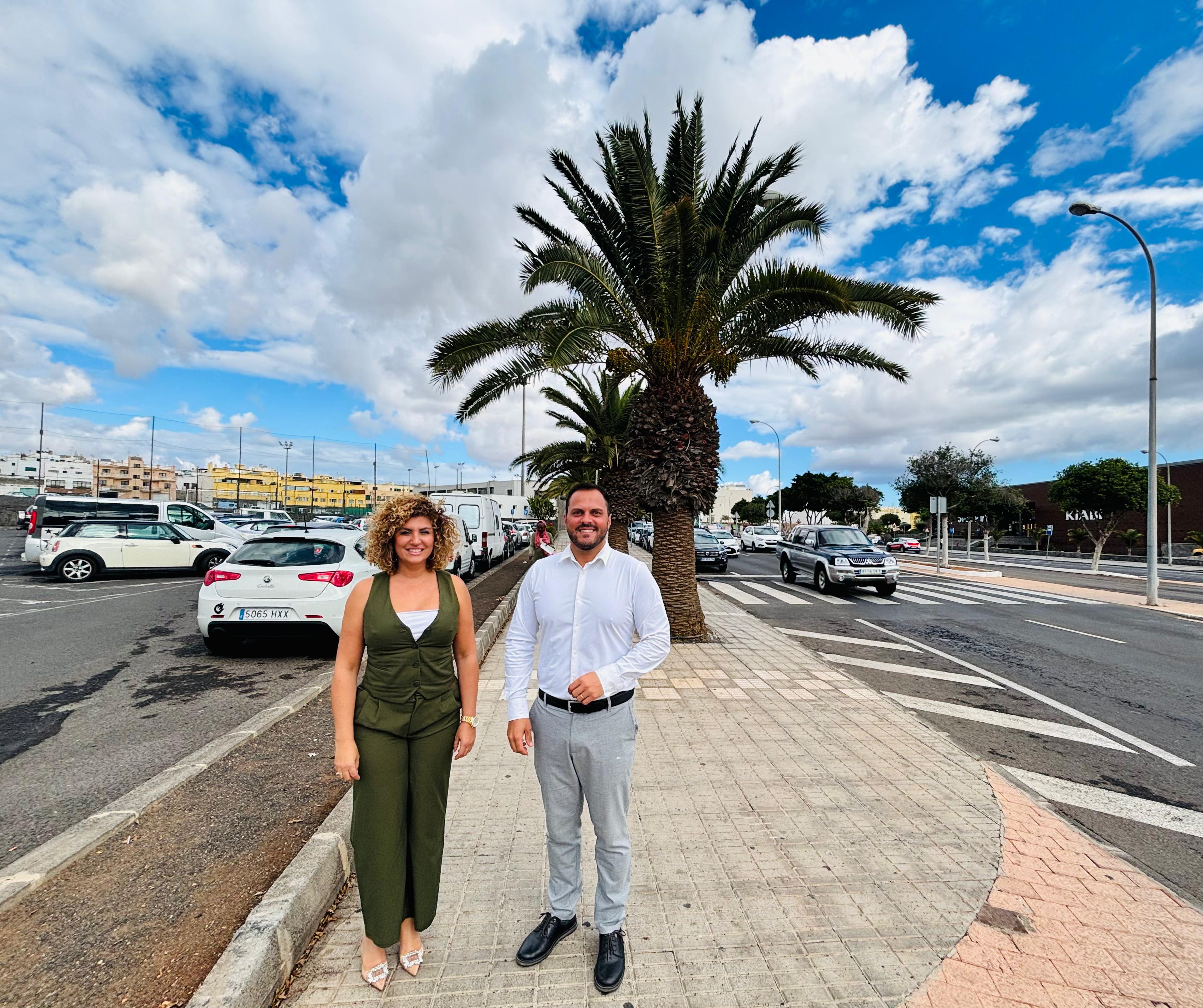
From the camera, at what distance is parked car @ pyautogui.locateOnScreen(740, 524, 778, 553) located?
122 feet

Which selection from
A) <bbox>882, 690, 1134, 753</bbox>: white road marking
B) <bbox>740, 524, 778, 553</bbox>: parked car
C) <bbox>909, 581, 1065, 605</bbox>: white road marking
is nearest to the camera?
<bbox>882, 690, 1134, 753</bbox>: white road marking

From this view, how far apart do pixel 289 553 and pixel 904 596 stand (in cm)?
1450

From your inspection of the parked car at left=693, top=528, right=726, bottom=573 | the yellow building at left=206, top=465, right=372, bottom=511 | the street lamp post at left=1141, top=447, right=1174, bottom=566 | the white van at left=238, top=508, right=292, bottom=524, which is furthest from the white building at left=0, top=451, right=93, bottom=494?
the street lamp post at left=1141, top=447, right=1174, bottom=566

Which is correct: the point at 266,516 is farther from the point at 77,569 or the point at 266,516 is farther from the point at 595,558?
the point at 595,558

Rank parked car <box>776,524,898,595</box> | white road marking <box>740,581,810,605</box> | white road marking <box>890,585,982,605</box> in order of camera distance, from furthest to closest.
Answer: parked car <box>776,524,898,595</box> → white road marking <box>890,585,982,605</box> → white road marking <box>740,581,810,605</box>

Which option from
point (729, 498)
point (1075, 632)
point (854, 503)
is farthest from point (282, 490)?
point (1075, 632)

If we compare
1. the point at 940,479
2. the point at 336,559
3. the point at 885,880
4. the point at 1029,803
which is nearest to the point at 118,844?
the point at 885,880

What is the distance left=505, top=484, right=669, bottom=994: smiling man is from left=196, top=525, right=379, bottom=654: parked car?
16.7ft

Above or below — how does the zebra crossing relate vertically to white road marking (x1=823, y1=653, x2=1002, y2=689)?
above

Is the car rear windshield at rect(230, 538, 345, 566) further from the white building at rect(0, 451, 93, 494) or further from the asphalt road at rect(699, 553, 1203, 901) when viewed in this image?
the white building at rect(0, 451, 93, 494)

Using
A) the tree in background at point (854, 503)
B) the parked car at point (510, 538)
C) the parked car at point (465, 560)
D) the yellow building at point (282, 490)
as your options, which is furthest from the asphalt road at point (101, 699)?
the yellow building at point (282, 490)

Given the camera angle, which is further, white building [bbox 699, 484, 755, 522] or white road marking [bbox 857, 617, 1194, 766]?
white building [bbox 699, 484, 755, 522]

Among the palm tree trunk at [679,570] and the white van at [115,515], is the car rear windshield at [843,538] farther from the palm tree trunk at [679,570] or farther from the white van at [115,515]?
the white van at [115,515]

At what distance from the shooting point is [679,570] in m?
9.02
